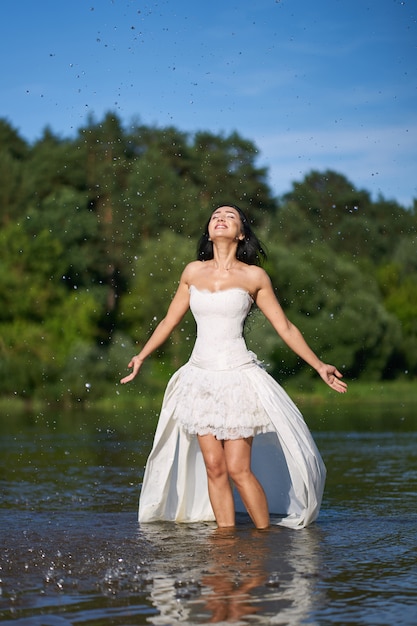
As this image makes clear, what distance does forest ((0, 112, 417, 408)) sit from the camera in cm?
3991

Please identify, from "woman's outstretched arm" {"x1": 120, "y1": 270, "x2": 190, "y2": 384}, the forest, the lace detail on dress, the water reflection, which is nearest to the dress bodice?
the lace detail on dress

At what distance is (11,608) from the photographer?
16.9ft

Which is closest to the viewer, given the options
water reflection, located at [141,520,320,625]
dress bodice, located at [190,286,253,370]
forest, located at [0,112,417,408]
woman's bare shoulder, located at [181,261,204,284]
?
water reflection, located at [141,520,320,625]

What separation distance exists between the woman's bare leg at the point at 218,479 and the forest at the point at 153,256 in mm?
26888

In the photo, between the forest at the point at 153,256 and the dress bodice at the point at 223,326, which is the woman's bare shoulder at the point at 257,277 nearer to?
the dress bodice at the point at 223,326

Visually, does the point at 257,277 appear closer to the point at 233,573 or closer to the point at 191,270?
the point at 191,270

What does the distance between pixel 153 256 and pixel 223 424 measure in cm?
3745

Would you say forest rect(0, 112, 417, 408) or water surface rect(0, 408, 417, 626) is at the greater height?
forest rect(0, 112, 417, 408)

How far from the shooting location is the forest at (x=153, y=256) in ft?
131

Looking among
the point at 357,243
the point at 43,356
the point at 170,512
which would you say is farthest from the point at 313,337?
the point at 170,512

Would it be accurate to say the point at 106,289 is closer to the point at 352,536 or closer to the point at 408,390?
the point at 408,390

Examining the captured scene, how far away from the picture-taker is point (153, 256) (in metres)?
44.6

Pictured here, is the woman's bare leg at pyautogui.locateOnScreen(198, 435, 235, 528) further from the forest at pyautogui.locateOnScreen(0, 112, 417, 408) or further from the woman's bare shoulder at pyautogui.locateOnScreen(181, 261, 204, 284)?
the forest at pyautogui.locateOnScreen(0, 112, 417, 408)

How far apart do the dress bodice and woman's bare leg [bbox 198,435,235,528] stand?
0.48 metres
